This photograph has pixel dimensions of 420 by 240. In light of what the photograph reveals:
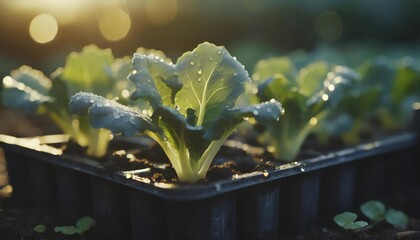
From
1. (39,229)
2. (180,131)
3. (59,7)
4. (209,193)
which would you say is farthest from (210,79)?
(59,7)

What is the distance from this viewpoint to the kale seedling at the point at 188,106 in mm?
1947

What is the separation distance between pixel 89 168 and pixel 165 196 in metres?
0.64

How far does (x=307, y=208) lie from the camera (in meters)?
2.47

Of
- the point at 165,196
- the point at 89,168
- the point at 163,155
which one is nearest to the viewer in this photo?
the point at 165,196

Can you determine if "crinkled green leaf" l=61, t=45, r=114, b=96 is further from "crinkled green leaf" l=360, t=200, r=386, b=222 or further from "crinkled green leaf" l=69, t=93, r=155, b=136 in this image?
"crinkled green leaf" l=360, t=200, r=386, b=222

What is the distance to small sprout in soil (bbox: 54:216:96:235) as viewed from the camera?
2244 mm

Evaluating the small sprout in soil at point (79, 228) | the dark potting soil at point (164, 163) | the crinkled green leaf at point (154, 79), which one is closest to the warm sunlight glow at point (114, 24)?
the dark potting soil at point (164, 163)

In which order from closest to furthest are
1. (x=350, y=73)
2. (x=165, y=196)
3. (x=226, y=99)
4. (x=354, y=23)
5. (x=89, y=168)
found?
(x=165, y=196) < (x=226, y=99) < (x=89, y=168) < (x=350, y=73) < (x=354, y=23)

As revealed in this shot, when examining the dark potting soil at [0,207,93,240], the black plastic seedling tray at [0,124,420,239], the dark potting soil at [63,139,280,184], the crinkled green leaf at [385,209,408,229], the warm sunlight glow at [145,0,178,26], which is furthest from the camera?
the warm sunlight glow at [145,0,178,26]

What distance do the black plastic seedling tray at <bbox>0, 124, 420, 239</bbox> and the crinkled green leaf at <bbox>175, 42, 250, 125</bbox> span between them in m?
0.35

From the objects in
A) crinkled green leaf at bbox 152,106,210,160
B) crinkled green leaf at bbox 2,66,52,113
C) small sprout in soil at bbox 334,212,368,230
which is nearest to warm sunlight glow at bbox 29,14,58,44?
crinkled green leaf at bbox 2,66,52,113

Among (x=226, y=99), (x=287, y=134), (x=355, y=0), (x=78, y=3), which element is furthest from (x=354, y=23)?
(x=226, y=99)

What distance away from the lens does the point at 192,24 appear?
8695 millimetres

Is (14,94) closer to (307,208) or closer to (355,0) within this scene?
(307,208)
